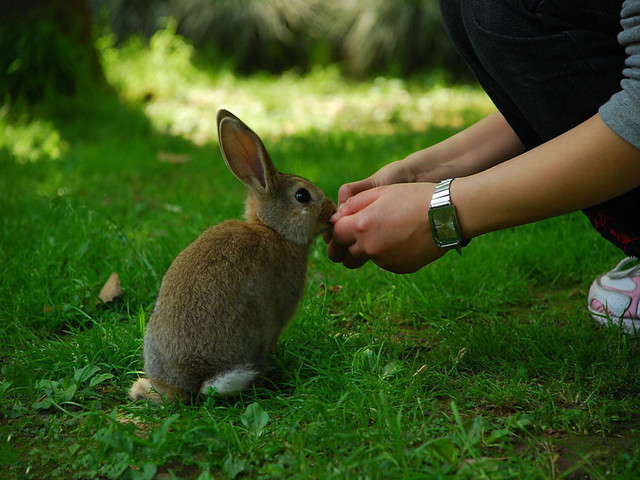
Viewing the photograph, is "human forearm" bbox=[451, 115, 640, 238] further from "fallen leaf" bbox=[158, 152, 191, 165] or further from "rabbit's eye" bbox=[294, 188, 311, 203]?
"fallen leaf" bbox=[158, 152, 191, 165]

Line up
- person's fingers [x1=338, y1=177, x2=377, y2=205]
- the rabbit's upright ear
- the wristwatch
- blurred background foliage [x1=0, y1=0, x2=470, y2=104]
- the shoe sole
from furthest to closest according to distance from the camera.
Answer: blurred background foliage [x1=0, y1=0, x2=470, y2=104] < person's fingers [x1=338, y1=177, x2=377, y2=205] < the shoe sole < the rabbit's upright ear < the wristwatch

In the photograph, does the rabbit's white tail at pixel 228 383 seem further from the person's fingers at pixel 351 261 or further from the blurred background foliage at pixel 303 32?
the blurred background foliage at pixel 303 32

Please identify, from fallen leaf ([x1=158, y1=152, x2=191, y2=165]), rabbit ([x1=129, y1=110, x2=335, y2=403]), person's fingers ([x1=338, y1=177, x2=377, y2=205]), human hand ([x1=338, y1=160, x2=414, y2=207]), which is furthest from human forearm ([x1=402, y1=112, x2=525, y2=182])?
fallen leaf ([x1=158, y1=152, x2=191, y2=165])

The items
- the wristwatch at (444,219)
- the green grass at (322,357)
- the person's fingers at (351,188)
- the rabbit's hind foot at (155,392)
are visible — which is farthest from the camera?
the person's fingers at (351,188)

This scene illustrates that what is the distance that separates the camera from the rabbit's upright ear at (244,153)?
2.43 metres

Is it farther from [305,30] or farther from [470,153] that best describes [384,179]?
[305,30]

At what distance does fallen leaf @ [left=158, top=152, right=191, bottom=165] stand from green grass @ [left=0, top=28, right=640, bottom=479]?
27 centimetres

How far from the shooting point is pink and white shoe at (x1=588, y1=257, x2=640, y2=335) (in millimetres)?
2637

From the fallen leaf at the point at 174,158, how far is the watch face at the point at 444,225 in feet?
11.0

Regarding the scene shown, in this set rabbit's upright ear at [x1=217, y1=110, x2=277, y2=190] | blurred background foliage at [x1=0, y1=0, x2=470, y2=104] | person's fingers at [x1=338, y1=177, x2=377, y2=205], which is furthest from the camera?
blurred background foliage at [x1=0, y1=0, x2=470, y2=104]

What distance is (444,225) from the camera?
6.96 ft

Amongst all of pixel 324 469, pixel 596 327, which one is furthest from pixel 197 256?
pixel 596 327

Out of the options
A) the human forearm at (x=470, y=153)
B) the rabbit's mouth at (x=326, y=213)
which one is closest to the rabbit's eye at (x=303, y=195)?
the rabbit's mouth at (x=326, y=213)

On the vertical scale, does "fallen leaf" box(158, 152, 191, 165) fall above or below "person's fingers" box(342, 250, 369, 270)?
below
